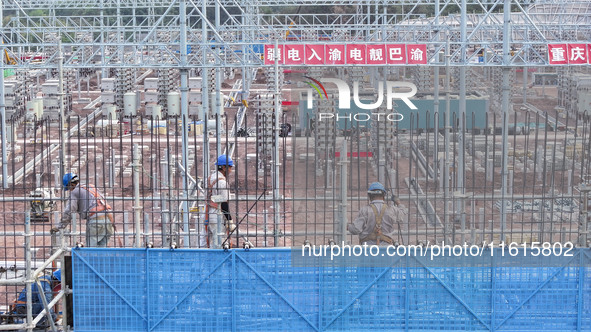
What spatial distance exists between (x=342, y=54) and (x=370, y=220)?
9.74 meters

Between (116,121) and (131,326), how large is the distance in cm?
1909

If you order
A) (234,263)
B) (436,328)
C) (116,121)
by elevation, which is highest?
(116,121)

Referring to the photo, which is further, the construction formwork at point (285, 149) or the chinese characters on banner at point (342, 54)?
the chinese characters on banner at point (342, 54)

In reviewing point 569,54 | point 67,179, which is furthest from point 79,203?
point 569,54

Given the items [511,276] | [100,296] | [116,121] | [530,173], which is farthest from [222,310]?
[116,121]

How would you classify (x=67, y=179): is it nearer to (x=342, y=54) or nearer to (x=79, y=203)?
(x=79, y=203)

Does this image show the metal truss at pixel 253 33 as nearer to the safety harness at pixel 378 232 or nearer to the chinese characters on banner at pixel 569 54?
the chinese characters on banner at pixel 569 54

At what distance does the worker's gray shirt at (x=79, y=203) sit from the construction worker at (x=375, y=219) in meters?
2.86

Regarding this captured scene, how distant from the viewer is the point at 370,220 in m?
9.18

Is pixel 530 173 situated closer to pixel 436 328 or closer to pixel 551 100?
pixel 436 328

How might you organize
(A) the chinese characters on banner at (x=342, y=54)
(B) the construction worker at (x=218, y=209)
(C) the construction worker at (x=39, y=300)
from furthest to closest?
(A) the chinese characters on banner at (x=342, y=54) → (B) the construction worker at (x=218, y=209) → (C) the construction worker at (x=39, y=300)

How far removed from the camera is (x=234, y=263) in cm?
884

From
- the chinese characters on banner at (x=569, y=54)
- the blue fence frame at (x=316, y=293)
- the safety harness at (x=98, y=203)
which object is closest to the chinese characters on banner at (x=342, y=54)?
the chinese characters on banner at (x=569, y=54)

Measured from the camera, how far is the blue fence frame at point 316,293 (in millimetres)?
8867
